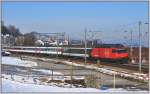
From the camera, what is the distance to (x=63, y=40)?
72.6m

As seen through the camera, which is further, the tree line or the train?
the tree line

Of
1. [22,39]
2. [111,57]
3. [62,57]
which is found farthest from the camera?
[22,39]

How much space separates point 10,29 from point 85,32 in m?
44.3

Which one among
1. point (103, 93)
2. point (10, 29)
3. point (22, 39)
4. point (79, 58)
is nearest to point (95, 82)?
point (103, 93)

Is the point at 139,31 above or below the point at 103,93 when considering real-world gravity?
above

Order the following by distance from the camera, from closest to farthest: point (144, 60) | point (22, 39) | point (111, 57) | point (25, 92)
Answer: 1. point (25, 92)
2. point (111, 57)
3. point (144, 60)
4. point (22, 39)

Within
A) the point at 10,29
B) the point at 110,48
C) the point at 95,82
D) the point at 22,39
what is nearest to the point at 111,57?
the point at 110,48

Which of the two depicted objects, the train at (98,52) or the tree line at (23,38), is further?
the tree line at (23,38)

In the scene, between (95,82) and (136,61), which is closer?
(95,82)

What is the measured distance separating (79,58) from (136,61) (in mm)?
8658

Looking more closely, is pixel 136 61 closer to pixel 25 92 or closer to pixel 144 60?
pixel 144 60

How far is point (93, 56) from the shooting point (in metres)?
54.8

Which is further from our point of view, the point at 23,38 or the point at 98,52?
the point at 23,38

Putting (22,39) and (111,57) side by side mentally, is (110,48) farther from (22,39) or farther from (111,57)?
(22,39)
